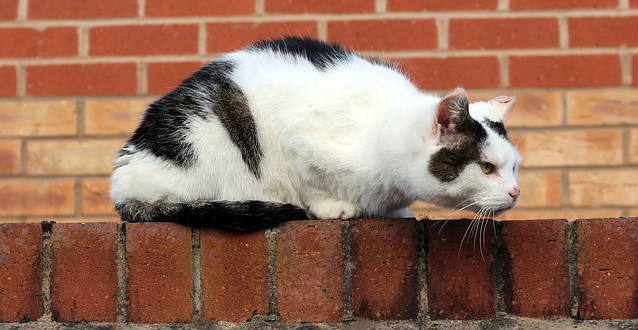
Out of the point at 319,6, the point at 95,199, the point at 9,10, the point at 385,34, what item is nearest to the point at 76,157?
the point at 95,199

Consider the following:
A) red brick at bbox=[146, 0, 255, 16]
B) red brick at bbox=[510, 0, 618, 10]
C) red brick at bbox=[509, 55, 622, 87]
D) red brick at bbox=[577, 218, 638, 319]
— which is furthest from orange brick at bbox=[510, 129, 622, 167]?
red brick at bbox=[577, 218, 638, 319]

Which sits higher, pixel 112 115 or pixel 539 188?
pixel 112 115

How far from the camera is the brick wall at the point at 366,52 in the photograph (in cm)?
311

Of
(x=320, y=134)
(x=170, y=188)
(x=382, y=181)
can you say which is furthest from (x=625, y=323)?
(x=170, y=188)

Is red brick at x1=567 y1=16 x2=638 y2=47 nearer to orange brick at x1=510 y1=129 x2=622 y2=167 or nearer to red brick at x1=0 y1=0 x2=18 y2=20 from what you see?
orange brick at x1=510 y1=129 x2=622 y2=167

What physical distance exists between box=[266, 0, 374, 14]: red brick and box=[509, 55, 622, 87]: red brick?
1.76 ft

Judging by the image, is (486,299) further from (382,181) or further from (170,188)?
(170,188)

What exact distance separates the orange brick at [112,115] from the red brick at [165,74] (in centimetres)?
5

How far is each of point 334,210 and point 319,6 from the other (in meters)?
1.11

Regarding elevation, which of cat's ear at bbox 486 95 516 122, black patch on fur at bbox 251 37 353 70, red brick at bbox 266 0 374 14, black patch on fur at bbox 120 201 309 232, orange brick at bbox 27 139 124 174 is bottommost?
black patch on fur at bbox 120 201 309 232

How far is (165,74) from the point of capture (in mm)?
3143

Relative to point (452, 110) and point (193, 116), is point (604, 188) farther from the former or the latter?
point (193, 116)

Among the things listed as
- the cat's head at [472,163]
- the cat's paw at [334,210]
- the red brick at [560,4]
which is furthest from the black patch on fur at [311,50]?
the red brick at [560,4]

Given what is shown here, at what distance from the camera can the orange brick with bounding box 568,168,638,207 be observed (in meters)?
3.10
